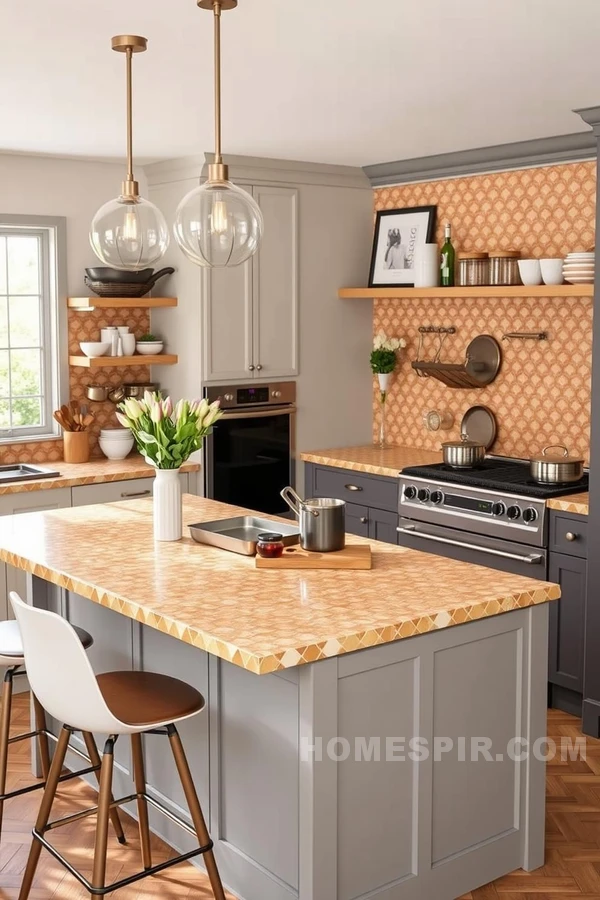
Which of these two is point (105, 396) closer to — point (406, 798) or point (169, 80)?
point (169, 80)

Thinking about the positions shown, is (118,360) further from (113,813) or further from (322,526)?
(113,813)

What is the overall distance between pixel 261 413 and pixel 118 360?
0.86 meters

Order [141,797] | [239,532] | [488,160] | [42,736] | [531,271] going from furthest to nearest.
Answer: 1. [488,160]
2. [531,271]
3. [239,532]
4. [42,736]
5. [141,797]

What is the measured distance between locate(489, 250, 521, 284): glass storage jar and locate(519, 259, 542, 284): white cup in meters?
0.11

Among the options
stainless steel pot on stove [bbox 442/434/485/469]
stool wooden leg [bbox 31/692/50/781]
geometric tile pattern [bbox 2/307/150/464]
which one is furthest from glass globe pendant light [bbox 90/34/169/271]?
geometric tile pattern [bbox 2/307/150/464]

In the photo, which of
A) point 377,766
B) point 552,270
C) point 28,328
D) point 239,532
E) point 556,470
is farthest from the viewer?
point 28,328

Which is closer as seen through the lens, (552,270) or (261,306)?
(552,270)

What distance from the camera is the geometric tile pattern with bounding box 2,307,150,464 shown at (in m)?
5.94

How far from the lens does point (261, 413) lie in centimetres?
606

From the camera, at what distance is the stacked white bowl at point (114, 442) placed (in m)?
6.04

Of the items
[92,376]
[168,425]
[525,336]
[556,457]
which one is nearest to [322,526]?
[168,425]

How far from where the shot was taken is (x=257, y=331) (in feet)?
19.7

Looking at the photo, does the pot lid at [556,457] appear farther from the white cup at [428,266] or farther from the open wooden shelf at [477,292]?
the white cup at [428,266]

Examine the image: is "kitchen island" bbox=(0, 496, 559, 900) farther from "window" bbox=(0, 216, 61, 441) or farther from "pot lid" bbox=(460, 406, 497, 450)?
"window" bbox=(0, 216, 61, 441)
